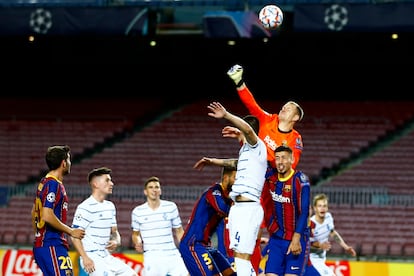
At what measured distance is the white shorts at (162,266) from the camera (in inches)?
572

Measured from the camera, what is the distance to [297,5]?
903 inches

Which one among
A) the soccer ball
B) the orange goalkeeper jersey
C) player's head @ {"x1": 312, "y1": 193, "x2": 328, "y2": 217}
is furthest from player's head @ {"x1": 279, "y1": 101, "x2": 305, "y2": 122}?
player's head @ {"x1": 312, "y1": 193, "x2": 328, "y2": 217}

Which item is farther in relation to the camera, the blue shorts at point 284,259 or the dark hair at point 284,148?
the blue shorts at point 284,259

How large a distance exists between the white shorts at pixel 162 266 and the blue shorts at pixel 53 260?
3.21 meters

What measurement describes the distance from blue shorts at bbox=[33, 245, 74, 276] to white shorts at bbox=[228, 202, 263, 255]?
1.92m

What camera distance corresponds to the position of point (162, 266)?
14.5 m

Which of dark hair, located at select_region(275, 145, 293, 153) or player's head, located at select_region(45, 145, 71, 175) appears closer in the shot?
player's head, located at select_region(45, 145, 71, 175)

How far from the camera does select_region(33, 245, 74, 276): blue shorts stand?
11367 millimetres

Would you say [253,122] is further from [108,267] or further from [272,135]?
[108,267]

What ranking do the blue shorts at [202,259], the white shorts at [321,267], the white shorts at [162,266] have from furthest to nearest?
the white shorts at [321,267]
the white shorts at [162,266]
the blue shorts at [202,259]

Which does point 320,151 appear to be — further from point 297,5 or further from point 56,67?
point 56,67

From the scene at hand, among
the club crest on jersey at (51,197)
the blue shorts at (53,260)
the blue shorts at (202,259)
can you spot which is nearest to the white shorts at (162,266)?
the blue shorts at (202,259)

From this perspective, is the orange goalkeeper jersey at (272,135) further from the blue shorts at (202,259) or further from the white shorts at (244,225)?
the blue shorts at (202,259)

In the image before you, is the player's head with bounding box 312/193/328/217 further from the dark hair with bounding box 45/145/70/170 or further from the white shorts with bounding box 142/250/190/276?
the dark hair with bounding box 45/145/70/170
